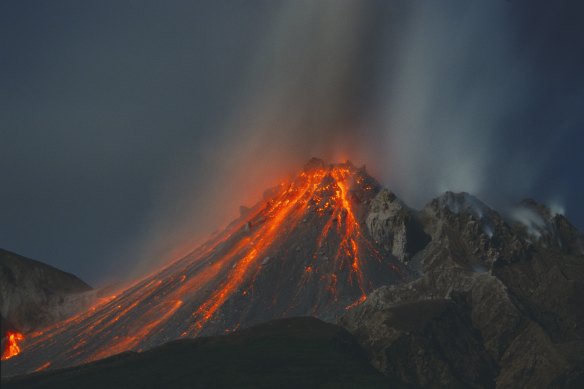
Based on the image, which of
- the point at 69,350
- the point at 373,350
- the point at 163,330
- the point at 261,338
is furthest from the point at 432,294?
the point at 69,350

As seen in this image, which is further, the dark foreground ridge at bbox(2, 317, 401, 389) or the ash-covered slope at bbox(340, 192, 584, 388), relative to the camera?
the ash-covered slope at bbox(340, 192, 584, 388)

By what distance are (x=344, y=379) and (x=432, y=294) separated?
→ 2950 inches

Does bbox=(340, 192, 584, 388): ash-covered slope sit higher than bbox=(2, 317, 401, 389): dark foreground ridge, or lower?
lower

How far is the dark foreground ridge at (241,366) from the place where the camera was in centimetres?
11406

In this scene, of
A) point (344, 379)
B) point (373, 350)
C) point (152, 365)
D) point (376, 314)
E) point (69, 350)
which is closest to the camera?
point (344, 379)

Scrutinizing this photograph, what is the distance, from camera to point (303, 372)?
120m

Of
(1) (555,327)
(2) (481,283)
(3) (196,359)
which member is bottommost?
(1) (555,327)

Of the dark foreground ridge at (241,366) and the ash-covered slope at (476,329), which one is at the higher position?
the dark foreground ridge at (241,366)

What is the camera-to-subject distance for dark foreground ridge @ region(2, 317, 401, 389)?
11406 centimetres

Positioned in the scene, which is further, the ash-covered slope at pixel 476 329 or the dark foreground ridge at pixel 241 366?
the ash-covered slope at pixel 476 329

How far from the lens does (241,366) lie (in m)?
125

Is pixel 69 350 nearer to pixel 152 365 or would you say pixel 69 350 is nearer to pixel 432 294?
pixel 152 365

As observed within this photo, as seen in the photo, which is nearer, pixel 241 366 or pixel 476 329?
pixel 241 366

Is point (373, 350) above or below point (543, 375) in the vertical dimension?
→ above
